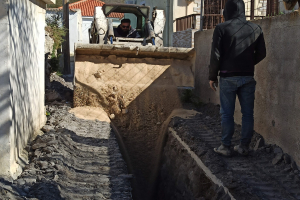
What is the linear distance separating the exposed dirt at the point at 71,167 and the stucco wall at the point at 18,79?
27 centimetres

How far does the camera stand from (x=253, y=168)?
467cm

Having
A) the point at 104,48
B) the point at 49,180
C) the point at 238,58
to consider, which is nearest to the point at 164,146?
the point at 104,48

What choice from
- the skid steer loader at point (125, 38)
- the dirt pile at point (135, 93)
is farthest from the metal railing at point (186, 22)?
the dirt pile at point (135, 93)

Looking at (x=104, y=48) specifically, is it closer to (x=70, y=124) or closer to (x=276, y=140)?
(x=70, y=124)

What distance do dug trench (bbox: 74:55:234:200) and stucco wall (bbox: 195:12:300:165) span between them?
7.44ft

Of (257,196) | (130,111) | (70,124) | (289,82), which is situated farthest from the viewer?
(130,111)

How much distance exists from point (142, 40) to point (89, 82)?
3053mm

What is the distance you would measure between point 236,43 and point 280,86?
0.94 m

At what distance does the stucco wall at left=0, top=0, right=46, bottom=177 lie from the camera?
417 centimetres

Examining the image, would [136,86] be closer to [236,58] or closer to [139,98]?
[139,98]

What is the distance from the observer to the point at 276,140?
5238 mm

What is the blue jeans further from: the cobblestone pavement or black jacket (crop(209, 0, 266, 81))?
the cobblestone pavement

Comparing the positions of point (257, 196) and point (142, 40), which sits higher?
point (142, 40)

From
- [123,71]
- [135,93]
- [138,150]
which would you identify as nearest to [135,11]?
[123,71]
